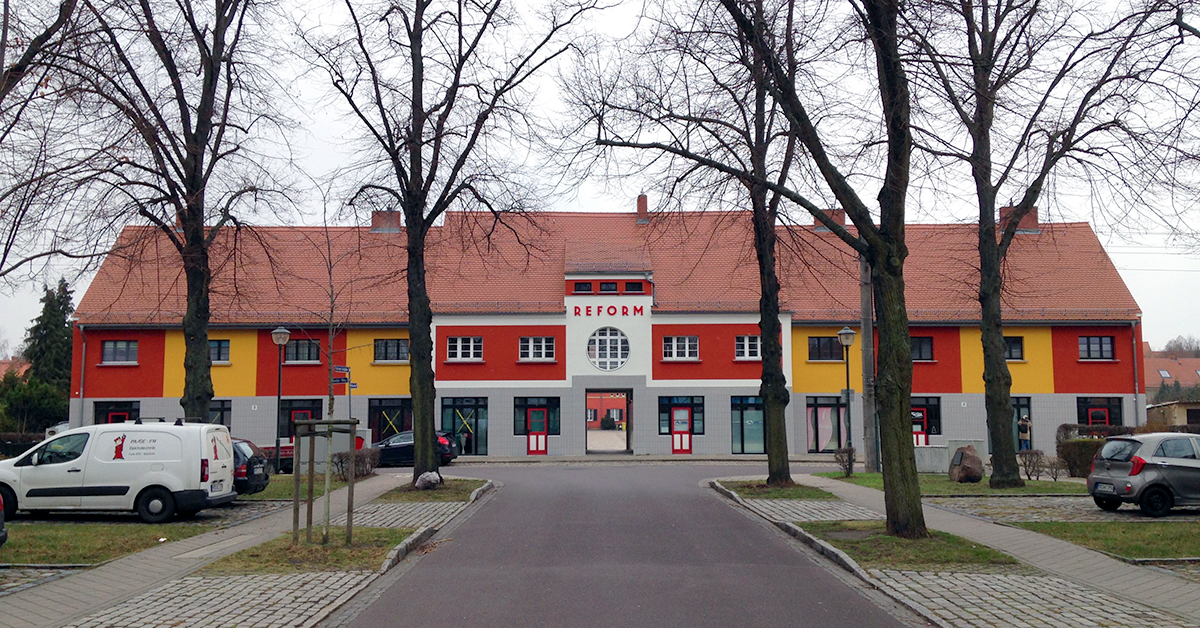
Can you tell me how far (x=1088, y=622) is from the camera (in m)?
8.23

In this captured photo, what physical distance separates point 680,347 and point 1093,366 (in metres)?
18.4

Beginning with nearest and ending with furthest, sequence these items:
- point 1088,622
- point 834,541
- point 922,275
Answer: point 1088,622 < point 834,541 < point 922,275

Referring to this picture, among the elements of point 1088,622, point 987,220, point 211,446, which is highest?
point 987,220

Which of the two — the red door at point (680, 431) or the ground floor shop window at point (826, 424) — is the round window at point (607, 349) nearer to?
the red door at point (680, 431)

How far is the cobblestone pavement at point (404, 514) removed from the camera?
1512 centimetres

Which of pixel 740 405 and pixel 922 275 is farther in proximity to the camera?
pixel 922 275

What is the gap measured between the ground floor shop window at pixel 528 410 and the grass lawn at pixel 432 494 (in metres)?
19.6

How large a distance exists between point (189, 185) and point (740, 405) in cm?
2725

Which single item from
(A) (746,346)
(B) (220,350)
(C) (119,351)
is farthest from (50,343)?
(A) (746,346)

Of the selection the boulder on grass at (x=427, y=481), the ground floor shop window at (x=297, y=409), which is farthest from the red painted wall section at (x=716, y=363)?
the boulder on grass at (x=427, y=481)

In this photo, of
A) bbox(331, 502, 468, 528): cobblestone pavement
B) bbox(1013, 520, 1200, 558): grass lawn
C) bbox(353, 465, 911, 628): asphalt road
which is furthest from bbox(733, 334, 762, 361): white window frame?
bbox(1013, 520, 1200, 558): grass lawn

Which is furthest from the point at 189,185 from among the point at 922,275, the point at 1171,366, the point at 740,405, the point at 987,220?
the point at 1171,366

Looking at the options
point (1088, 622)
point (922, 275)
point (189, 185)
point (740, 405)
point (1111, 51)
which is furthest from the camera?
point (922, 275)

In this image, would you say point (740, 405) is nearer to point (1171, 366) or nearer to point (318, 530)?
point (318, 530)
